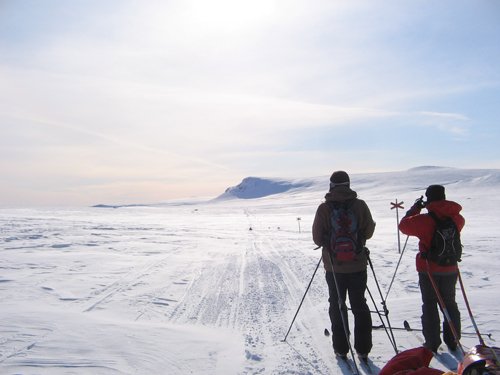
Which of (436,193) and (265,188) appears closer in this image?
(436,193)

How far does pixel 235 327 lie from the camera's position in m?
5.61

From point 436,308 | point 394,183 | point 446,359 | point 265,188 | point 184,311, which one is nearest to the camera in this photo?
point 446,359

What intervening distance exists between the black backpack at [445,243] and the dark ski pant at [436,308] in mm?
220

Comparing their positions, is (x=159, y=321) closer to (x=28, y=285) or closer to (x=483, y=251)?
(x=28, y=285)

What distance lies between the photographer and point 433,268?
440 cm

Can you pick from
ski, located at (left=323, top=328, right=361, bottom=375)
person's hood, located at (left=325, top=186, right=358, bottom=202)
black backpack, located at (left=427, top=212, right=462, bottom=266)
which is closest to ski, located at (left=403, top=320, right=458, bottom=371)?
ski, located at (left=323, top=328, right=361, bottom=375)

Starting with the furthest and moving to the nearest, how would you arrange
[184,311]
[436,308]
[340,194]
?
[184,311] → [436,308] → [340,194]

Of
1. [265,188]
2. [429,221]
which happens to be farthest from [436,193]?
[265,188]

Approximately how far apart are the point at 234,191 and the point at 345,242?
190 metres

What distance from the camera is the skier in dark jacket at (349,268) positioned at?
4.27 metres

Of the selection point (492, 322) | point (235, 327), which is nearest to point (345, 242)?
point (235, 327)

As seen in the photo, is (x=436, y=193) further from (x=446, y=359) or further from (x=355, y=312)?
(x=446, y=359)

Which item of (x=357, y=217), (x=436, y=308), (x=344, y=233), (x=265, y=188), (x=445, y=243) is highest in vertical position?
(x=265, y=188)

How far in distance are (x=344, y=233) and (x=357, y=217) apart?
0.22 metres
